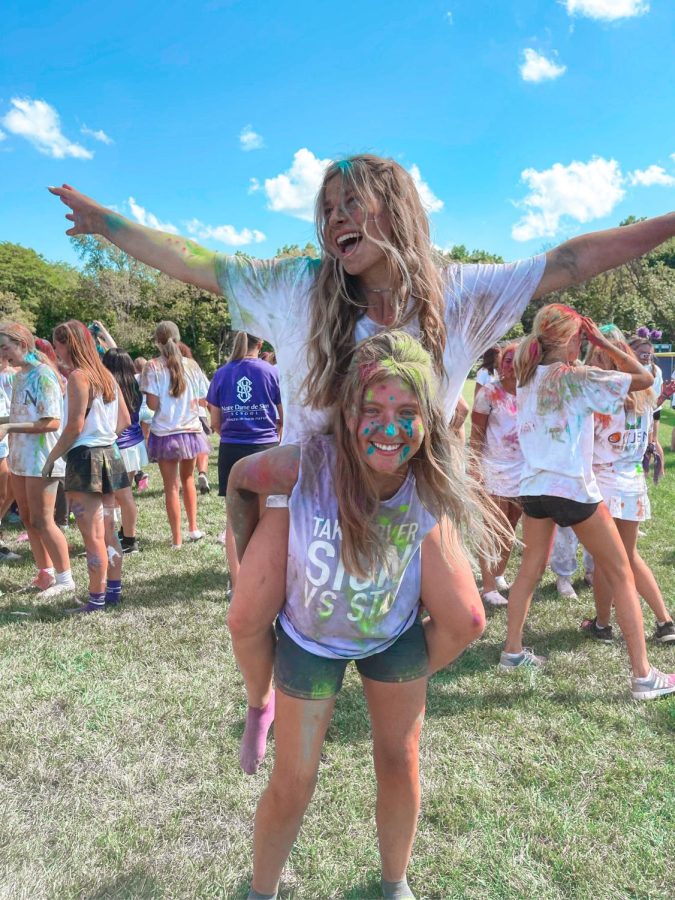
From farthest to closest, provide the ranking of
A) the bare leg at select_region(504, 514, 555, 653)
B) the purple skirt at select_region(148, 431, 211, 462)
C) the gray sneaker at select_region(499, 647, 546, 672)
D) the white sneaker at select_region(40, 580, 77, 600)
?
the purple skirt at select_region(148, 431, 211, 462)
the white sneaker at select_region(40, 580, 77, 600)
the gray sneaker at select_region(499, 647, 546, 672)
the bare leg at select_region(504, 514, 555, 653)

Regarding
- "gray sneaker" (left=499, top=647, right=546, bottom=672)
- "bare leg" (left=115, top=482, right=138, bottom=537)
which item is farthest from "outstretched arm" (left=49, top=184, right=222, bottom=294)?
"bare leg" (left=115, top=482, right=138, bottom=537)

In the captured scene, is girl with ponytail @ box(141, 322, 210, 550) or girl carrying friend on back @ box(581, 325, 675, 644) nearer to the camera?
girl carrying friend on back @ box(581, 325, 675, 644)

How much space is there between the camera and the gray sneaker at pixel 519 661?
11.7ft

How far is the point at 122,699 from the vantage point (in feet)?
10.6

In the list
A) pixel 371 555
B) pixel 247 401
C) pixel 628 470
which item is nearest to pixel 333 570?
pixel 371 555

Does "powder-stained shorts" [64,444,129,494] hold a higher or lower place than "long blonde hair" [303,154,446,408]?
lower

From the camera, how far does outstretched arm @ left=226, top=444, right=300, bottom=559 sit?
1.55 metres

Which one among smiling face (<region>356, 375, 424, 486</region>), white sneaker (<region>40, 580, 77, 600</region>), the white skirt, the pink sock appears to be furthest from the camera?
the white skirt

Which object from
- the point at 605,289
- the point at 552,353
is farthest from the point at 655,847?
the point at 605,289

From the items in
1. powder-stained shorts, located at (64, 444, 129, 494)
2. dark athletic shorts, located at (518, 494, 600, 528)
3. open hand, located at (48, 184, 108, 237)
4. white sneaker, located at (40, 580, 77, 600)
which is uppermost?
open hand, located at (48, 184, 108, 237)

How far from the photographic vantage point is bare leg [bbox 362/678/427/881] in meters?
1.63

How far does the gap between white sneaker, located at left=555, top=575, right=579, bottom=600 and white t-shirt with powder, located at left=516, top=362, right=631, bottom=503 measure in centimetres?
190

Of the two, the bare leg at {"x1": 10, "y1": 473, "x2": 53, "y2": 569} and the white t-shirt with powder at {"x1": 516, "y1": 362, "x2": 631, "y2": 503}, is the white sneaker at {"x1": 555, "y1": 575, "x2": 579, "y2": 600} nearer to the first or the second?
the white t-shirt with powder at {"x1": 516, "y1": 362, "x2": 631, "y2": 503}

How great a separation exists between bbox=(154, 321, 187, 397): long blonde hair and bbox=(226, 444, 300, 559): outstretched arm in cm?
446
